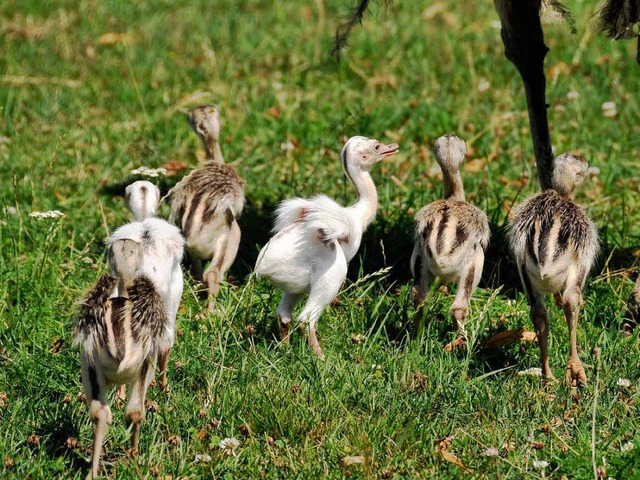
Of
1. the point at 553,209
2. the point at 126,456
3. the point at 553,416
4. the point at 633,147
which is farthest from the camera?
the point at 633,147

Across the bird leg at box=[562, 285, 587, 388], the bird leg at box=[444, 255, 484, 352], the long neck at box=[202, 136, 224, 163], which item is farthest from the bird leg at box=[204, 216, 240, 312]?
the bird leg at box=[562, 285, 587, 388]

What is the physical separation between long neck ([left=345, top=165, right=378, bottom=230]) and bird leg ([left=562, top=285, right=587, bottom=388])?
1585 millimetres

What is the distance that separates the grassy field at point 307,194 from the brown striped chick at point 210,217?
262mm

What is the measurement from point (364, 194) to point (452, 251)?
0.99m

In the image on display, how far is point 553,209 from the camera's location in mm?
6914

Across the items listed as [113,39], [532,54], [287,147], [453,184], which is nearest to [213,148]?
[287,147]

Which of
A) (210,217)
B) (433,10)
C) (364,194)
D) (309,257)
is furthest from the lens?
(433,10)

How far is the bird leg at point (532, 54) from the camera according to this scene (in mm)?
8078

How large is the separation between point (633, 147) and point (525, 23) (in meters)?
3.06

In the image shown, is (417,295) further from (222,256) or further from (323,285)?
Result: (222,256)

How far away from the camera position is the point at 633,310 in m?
7.49

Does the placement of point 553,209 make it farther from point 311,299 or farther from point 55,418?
point 55,418

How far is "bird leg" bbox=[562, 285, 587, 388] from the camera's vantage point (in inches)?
264

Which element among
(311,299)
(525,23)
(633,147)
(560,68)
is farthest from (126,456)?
(560,68)
